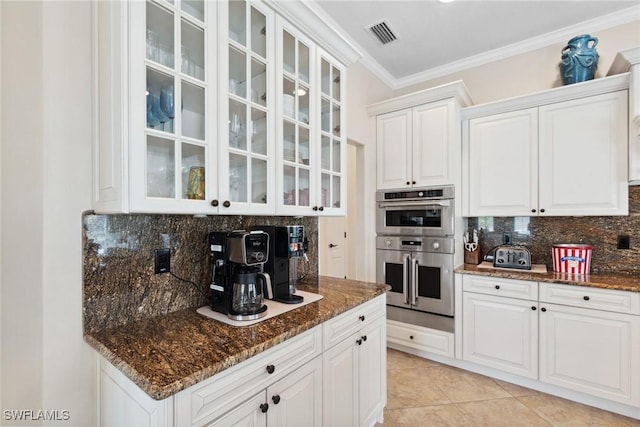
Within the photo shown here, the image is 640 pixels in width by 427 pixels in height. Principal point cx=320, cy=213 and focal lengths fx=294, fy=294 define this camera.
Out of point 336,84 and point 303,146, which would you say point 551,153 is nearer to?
point 336,84

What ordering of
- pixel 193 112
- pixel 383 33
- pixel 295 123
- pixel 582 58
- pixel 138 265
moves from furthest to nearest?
1. pixel 383 33
2. pixel 582 58
3. pixel 295 123
4. pixel 138 265
5. pixel 193 112

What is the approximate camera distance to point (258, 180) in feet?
4.81

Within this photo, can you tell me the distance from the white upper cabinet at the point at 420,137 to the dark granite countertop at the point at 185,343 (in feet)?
5.56

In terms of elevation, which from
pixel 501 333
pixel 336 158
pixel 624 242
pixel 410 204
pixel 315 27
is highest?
pixel 315 27

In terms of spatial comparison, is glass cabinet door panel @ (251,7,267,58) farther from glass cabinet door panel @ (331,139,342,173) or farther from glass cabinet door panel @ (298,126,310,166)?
glass cabinet door panel @ (331,139,342,173)

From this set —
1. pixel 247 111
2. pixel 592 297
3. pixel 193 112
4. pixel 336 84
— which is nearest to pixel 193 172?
pixel 193 112

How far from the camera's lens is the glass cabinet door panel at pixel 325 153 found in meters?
1.94

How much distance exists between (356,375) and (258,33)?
6.18 feet

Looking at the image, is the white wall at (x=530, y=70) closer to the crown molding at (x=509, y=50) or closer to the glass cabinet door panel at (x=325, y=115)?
the crown molding at (x=509, y=50)

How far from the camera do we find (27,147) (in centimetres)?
108

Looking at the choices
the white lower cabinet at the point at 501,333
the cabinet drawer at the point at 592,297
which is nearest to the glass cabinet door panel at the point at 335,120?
the white lower cabinet at the point at 501,333

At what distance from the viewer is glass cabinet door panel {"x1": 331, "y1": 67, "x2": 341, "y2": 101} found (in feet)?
6.68

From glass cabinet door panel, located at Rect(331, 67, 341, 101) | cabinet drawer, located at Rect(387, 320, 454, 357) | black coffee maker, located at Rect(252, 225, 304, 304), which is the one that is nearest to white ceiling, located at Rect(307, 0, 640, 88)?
glass cabinet door panel, located at Rect(331, 67, 341, 101)

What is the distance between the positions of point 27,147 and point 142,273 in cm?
63
